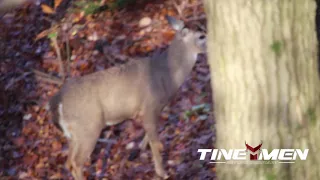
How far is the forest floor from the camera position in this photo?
811 centimetres

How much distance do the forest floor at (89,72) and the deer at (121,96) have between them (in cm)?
62

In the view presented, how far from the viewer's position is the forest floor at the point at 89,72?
811 centimetres

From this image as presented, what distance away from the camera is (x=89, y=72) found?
10.7m

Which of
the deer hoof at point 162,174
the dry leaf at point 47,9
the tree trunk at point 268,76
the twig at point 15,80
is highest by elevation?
the tree trunk at point 268,76

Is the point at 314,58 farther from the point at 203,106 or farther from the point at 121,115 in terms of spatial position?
the point at 203,106

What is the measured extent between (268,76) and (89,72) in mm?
7069

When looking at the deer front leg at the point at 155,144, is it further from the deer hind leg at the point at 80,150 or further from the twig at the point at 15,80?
the twig at the point at 15,80

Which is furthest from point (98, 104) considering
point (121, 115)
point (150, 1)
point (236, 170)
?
point (150, 1)

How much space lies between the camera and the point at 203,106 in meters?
9.09

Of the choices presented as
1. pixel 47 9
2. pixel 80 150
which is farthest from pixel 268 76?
pixel 47 9

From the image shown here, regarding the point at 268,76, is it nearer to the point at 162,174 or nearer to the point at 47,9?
the point at 162,174

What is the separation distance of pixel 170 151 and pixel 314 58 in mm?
4290

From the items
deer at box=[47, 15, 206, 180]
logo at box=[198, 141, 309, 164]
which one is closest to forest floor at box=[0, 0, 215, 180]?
deer at box=[47, 15, 206, 180]

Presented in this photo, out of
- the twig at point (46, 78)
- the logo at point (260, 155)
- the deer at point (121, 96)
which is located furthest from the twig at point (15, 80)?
the logo at point (260, 155)
